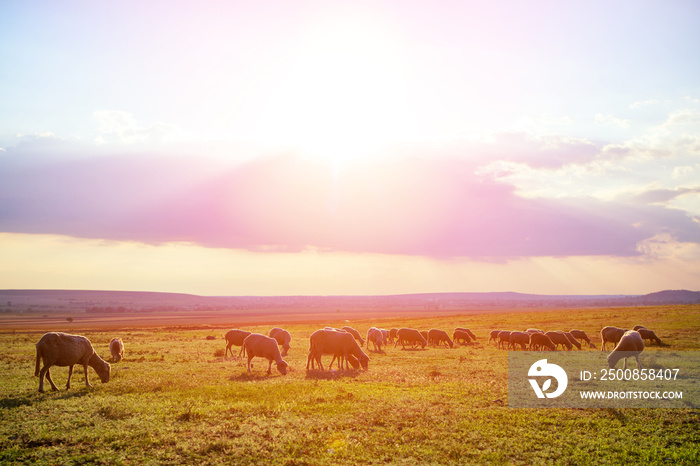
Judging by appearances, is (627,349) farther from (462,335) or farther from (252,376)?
(462,335)

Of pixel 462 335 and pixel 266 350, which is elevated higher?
pixel 266 350

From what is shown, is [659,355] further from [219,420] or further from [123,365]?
[123,365]

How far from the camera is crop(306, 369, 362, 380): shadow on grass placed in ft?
71.4

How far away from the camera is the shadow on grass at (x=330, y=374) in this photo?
71.4 feet

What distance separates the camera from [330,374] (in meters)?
22.8

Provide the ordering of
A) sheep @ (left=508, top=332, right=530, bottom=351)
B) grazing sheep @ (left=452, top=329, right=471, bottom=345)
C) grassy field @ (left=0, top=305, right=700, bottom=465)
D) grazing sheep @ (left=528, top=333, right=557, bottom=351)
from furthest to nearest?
grazing sheep @ (left=452, top=329, right=471, bottom=345) → sheep @ (left=508, top=332, right=530, bottom=351) → grazing sheep @ (left=528, top=333, right=557, bottom=351) → grassy field @ (left=0, top=305, right=700, bottom=465)

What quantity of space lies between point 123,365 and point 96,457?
18340 mm

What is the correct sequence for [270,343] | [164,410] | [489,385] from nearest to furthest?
[164,410] → [489,385] → [270,343]

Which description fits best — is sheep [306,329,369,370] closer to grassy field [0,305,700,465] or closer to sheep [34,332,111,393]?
grassy field [0,305,700,465]

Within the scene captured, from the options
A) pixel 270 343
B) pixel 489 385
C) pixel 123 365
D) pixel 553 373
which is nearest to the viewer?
pixel 489 385

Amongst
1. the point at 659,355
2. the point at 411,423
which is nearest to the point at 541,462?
the point at 411,423

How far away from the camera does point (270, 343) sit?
2398cm

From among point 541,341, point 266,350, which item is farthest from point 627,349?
point 266,350

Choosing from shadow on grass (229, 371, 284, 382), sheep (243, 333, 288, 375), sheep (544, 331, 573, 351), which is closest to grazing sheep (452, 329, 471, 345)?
sheep (544, 331, 573, 351)
